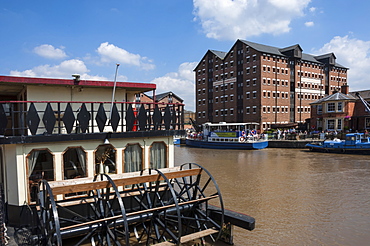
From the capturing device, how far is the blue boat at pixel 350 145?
108ft

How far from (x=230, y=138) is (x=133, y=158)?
33271 millimetres

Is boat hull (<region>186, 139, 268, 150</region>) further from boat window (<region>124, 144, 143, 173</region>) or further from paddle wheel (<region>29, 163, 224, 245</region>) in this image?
boat window (<region>124, 144, 143, 173</region>)

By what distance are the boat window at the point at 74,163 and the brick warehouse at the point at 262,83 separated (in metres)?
47.6

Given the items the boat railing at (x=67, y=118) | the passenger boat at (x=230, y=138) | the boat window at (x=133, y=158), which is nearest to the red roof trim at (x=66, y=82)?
the boat railing at (x=67, y=118)

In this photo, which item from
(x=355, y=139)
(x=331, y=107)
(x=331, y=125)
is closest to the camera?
(x=355, y=139)

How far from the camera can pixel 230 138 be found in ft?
140

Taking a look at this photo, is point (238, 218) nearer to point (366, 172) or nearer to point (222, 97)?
point (366, 172)

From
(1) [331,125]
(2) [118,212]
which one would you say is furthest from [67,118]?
(1) [331,125]

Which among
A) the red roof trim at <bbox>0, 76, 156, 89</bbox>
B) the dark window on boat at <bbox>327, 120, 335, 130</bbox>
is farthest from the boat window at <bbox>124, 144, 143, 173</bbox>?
the dark window on boat at <bbox>327, 120, 335, 130</bbox>

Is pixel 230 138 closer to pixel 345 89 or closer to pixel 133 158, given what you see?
pixel 345 89

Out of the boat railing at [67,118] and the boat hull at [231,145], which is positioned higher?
the boat railing at [67,118]

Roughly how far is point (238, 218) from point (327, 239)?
3.66 m

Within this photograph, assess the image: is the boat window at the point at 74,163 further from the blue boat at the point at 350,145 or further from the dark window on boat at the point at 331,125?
the dark window on boat at the point at 331,125

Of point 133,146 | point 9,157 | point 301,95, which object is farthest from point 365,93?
point 9,157
